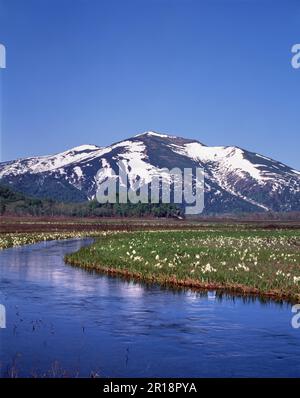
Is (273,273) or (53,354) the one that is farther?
(273,273)

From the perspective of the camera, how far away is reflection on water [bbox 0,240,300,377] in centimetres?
2005

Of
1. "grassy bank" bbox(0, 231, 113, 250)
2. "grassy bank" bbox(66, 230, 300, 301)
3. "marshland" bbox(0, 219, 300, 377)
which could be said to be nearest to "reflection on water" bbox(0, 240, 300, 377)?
"marshland" bbox(0, 219, 300, 377)

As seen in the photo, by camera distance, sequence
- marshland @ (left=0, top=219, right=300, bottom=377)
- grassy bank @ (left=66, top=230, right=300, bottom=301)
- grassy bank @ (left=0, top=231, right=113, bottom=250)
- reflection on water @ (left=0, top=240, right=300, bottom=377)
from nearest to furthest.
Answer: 1. reflection on water @ (left=0, top=240, right=300, bottom=377)
2. marshland @ (left=0, top=219, right=300, bottom=377)
3. grassy bank @ (left=66, top=230, right=300, bottom=301)
4. grassy bank @ (left=0, top=231, right=113, bottom=250)

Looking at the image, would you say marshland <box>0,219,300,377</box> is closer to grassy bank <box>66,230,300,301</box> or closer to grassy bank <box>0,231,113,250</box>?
grassy bank <box>66,230,300,301</box>

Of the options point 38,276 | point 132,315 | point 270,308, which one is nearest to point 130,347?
point 132,315

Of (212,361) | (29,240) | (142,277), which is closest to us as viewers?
(212,361)

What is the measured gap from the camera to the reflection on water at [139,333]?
20.0 m

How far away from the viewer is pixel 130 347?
2247 cm

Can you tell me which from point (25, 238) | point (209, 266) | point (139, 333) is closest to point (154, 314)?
point (139, 333)

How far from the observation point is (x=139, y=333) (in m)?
24.8

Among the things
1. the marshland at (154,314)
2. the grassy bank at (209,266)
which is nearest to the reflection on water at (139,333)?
the marshland at (154,314)

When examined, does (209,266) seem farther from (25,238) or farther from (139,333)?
(25,238)
